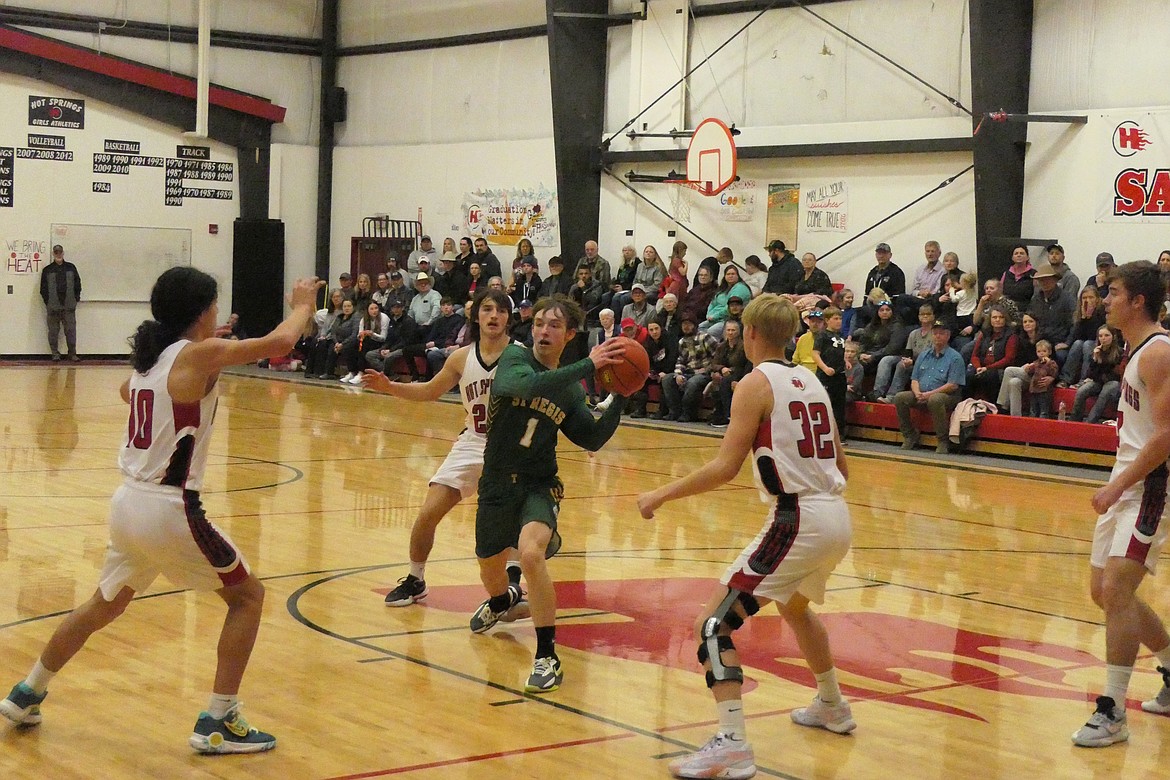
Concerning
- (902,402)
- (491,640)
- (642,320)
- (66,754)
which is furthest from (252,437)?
(66,754)

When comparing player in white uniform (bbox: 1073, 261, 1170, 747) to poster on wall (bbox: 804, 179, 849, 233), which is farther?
poster on wall (bbox: 804, 179, 849, 233)

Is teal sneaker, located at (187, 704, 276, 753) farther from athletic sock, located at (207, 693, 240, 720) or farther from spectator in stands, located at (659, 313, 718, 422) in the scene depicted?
spectator in stands, located at (659, 313, 718, 422)

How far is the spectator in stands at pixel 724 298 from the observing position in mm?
17452

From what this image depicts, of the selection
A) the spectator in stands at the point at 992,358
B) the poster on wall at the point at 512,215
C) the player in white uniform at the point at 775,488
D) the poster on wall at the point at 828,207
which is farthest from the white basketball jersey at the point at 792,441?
the poster on wall at the point at 512,215

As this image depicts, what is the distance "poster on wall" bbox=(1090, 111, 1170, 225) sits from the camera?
15.5m

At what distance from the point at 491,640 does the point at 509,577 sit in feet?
2.59

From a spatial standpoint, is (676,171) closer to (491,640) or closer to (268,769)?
(491,640)

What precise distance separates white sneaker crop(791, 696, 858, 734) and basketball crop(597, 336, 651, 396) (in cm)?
138

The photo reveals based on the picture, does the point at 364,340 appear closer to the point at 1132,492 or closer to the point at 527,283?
the point at 527,283

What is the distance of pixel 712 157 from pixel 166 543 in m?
14.9

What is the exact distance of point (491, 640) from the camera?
6.35 metres

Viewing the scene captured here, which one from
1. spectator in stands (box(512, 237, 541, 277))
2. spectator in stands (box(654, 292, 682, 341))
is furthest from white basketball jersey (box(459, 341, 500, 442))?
spectator in stands (box(512, 237, 541, 277))

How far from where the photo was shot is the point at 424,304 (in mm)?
21500

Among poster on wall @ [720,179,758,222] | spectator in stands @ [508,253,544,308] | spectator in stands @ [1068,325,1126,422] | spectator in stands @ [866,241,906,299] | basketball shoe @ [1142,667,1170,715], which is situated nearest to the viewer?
basketball shoe @ [1142,667,1170,715]
